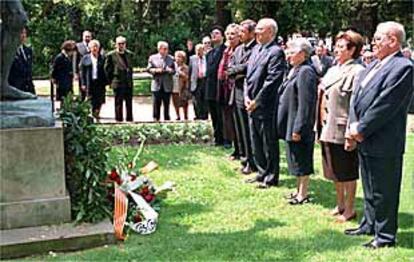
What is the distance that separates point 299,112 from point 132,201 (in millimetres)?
1739

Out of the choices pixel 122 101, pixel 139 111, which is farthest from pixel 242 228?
pixel 139 111

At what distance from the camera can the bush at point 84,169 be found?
17.4 ft

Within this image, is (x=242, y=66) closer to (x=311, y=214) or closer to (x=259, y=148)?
(x=259, y=148)

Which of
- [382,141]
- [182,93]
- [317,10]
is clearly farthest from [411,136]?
[317,10]

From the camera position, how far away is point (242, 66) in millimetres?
7559

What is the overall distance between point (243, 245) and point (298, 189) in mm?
1626

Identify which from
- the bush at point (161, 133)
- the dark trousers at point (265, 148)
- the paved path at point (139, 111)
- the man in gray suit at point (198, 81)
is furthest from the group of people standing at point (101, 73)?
the dark trousers at point (265, 148)

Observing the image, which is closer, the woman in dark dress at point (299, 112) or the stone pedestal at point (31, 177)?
the stone pedestal at point (31, 177)

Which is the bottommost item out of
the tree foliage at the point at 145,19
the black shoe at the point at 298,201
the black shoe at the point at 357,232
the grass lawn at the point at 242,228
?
the grass lawn at the point at 242,228

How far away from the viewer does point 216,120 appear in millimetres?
9625

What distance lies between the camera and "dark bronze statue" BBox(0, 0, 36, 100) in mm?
4988

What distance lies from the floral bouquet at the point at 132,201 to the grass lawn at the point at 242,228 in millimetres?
108

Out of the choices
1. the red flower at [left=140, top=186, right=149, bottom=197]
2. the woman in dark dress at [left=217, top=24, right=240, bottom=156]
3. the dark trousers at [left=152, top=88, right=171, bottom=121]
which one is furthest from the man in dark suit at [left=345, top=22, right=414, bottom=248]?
the dark trousers at [left=152, top=88, right=171, bottom=121]

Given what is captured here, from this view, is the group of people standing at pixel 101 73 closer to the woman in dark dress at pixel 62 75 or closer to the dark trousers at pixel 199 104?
the woman in dark dress at pixel 62 75
